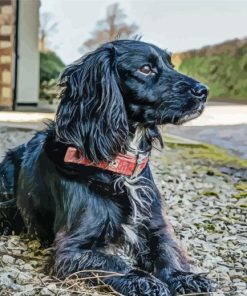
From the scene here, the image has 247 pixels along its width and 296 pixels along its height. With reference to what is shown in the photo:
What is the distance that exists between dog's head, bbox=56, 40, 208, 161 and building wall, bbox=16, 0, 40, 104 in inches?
80.6

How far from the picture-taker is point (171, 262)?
1409 millimetres

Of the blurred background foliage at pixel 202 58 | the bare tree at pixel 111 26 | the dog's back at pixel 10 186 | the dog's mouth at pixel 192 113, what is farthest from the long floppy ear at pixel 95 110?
the bare tree at pixel 111 26

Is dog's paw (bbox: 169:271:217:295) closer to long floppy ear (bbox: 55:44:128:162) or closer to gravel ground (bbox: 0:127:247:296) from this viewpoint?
gravel ground (bbox: 0:127:247:296)

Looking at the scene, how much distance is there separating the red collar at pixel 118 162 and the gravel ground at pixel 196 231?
22cm

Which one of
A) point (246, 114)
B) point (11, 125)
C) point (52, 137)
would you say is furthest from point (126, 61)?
point (11, 125)

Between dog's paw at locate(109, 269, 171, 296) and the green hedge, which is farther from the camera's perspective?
the green hedge

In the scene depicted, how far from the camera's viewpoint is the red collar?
Answer: 139 centimetres

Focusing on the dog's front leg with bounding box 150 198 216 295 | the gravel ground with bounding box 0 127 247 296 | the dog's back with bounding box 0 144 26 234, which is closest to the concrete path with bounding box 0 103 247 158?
the gravel ground with bounding box 0 127 247 296

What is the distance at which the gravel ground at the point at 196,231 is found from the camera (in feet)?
4.72

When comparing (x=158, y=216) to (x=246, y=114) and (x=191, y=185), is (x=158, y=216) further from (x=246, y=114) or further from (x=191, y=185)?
(x=246, y=114)

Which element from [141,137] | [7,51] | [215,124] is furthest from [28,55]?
[141,137]

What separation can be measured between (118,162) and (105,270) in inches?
8.0

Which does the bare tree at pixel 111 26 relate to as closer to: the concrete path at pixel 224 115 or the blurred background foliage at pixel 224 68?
the blurred background foliage at pixel 224 68

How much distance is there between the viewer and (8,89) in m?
3.53
